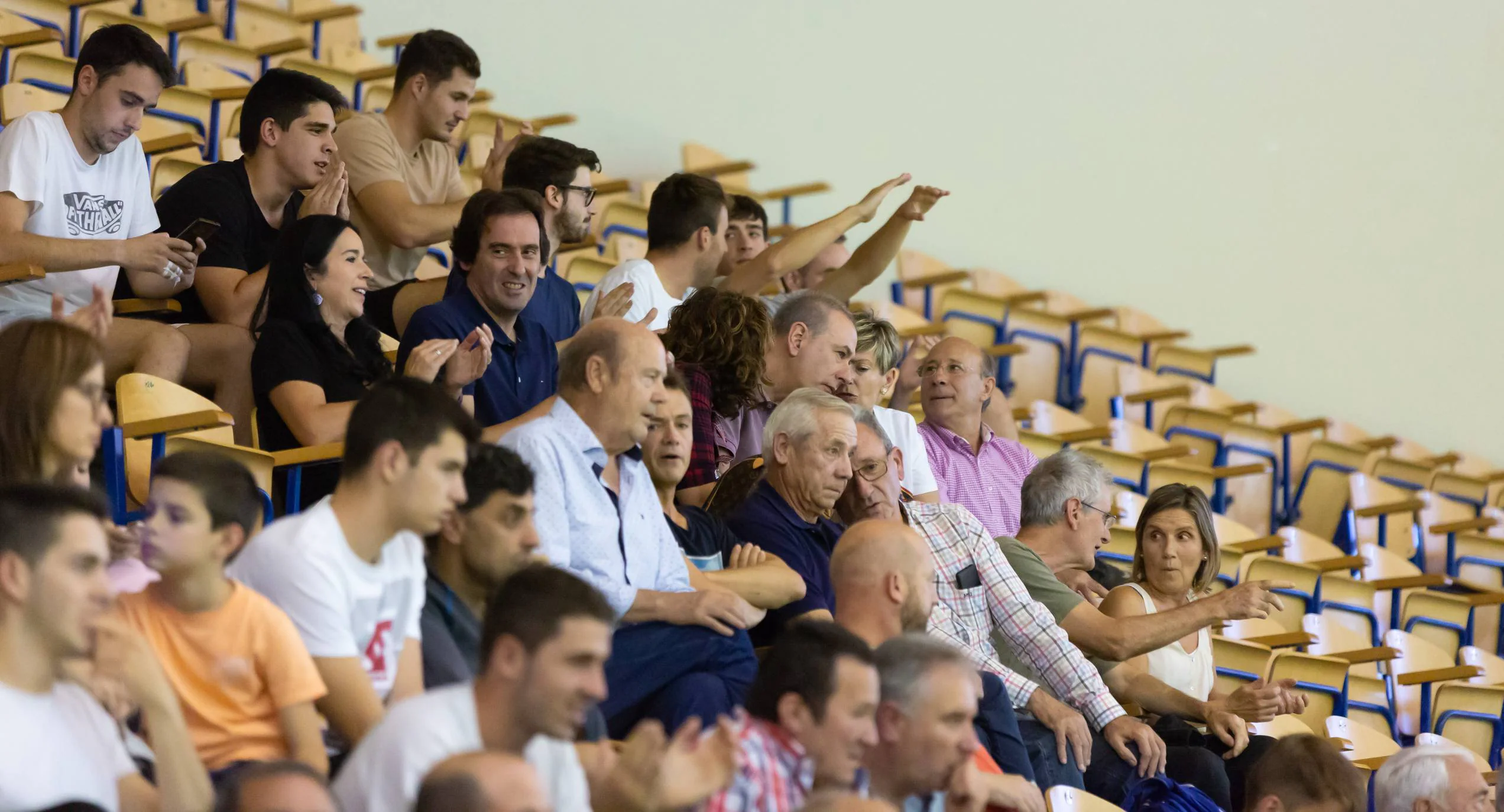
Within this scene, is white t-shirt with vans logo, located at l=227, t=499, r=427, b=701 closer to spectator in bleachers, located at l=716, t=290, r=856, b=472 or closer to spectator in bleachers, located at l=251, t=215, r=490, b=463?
spectator in bleachers, located at l=251, t=215, r=490, b=463

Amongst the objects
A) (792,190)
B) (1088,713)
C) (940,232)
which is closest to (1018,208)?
(940,232)

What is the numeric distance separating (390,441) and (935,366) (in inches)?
96.7

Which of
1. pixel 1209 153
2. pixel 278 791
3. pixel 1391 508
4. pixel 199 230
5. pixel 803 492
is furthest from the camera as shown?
pixel 1209 153

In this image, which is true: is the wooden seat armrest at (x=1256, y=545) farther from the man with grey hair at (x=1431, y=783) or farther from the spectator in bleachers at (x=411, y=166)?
the spectator in bleachers at (x=411, y=166)

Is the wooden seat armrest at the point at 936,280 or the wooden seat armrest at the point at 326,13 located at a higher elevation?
the wooden seat armrest at the point at 326,13

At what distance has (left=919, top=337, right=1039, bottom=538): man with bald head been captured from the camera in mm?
4586

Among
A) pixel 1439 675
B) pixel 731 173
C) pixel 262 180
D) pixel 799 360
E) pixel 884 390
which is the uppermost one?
pixel 731 173

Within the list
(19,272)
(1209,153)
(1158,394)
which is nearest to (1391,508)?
(1158,394)

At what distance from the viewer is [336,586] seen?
7.86 feet

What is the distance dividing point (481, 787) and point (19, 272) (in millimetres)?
2084

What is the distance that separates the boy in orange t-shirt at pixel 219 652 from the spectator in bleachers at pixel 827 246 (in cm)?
241

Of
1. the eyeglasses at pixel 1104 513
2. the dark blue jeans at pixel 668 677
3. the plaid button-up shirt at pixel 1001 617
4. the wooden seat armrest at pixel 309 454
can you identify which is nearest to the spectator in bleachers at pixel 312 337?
the wooden seat armrest at pixel 309 454

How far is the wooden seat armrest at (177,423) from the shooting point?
3.13m

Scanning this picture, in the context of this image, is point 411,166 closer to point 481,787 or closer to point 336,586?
point 336,586
